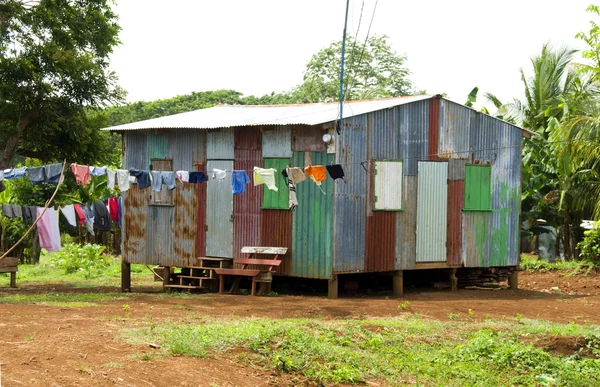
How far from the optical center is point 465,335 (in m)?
11.7

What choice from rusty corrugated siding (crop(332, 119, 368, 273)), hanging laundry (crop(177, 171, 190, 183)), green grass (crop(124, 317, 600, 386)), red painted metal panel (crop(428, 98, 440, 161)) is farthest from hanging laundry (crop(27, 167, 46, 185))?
red painted metal panel (crop(428, 98, 440, 161))

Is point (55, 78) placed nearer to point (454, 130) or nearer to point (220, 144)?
point (220, 144)

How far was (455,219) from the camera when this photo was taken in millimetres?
18469

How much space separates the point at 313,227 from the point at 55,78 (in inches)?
→ 356

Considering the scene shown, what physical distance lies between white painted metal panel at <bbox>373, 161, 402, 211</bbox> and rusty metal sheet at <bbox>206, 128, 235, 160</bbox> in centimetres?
319

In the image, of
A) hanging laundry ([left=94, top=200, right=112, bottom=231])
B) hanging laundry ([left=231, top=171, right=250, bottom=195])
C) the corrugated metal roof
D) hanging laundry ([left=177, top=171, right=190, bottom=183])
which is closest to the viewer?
hanging laundry ([left=231, top=171, right=250, bottom=195])

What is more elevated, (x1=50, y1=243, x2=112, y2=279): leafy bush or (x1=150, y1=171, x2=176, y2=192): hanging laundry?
(x1=150, y1=171, x2=176, y2=192): hanging laundry

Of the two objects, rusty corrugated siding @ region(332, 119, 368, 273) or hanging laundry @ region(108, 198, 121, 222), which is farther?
hanging laundry @ region(108, 198, 121, 222)

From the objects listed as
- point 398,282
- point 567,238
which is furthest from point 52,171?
point 567,238

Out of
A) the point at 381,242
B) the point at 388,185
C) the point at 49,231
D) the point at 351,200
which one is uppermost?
the point at 388,185

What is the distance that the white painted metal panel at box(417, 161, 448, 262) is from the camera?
1791cm

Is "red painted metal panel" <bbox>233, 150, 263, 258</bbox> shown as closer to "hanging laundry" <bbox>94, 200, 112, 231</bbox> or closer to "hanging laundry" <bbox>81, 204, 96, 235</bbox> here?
"hanging laundry" <bbox>94, 200, 112, 231</bbox>

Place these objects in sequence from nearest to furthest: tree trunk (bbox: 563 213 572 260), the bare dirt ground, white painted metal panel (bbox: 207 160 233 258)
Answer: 1. the bare dirt ground
2. white painted metal panel (bbox: 207 160 233 258)
3. tree trunk (bbox: 563 213 572 260)

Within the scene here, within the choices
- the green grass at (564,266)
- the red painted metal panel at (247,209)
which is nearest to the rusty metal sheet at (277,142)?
the red painted metal panel at (247,209)
